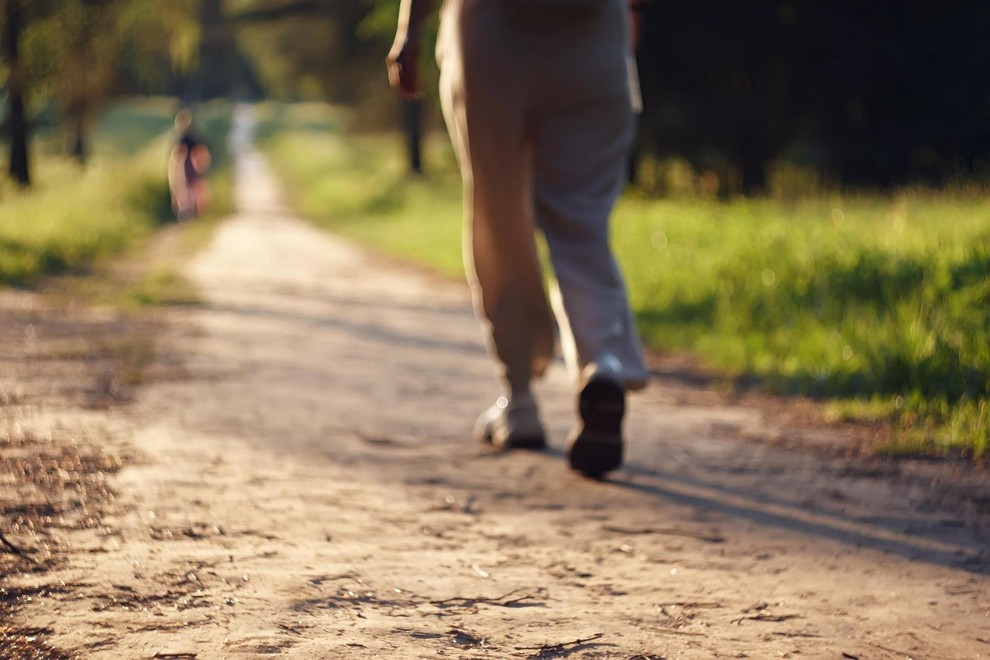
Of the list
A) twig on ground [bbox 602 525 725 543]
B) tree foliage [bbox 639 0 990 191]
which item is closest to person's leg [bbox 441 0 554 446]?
twig on ground [bbox 602 525 725 543]

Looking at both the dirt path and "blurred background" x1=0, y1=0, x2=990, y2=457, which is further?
"blurred background" x1=0, y1=0, x2=990, y2=457

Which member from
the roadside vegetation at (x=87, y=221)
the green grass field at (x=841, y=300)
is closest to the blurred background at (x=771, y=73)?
the roadside vegetation at (x=87, y=221)

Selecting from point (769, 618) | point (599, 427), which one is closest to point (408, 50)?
point (599, 427)

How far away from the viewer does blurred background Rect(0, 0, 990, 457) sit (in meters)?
5.50

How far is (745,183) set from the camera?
16.9 meters

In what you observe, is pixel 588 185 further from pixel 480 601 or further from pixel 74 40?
pixel 74 40

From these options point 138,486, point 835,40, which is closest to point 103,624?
point 138,486

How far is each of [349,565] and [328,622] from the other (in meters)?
0.38

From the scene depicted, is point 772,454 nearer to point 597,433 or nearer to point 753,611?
point 597,433

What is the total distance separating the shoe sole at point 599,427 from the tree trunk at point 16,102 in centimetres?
1396

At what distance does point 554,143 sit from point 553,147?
0.01 metres

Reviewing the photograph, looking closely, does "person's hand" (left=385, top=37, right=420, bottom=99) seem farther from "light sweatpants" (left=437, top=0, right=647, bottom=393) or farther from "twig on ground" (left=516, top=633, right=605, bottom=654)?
"twig on ground" (left=516, top=633, right=605, bottom=654)

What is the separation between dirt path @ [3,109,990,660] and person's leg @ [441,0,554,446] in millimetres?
310

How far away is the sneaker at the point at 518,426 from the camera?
4.00 metres
